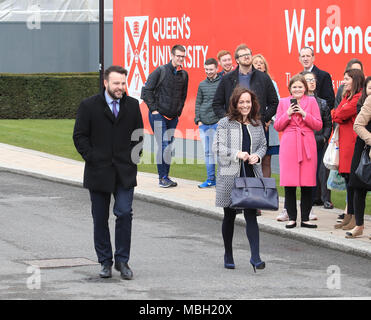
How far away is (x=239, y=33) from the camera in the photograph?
18438 millimetres

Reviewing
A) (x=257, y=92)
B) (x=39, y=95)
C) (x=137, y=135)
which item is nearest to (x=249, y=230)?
(x=137, y=135)

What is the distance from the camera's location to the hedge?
2889 centimetres

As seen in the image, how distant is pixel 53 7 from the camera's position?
34.6m

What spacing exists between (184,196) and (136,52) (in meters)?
9.01

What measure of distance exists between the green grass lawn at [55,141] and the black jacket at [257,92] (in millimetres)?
1697

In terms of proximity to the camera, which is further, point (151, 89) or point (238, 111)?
point (151, 89)

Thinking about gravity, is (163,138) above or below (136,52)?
below

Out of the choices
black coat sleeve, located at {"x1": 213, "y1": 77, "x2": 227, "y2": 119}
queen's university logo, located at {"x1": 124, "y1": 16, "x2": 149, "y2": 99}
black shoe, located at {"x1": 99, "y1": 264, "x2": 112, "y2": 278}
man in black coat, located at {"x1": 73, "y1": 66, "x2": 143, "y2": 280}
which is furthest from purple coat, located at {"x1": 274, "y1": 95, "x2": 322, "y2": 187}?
queen's university logo, located at {"x1": 124, "y1": 16, "x2": 149, "y2": 99}

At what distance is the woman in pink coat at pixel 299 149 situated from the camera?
428 inches

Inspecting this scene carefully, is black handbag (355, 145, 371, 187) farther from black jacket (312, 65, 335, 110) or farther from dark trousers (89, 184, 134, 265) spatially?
dark trousers (89, 184, 134, 265)

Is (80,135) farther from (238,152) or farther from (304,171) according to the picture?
(304,171)

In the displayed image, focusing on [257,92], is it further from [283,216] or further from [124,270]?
[124,270]

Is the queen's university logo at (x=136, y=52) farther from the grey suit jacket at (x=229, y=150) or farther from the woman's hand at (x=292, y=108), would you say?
the grey suit jacket at (x=229, y=150)
